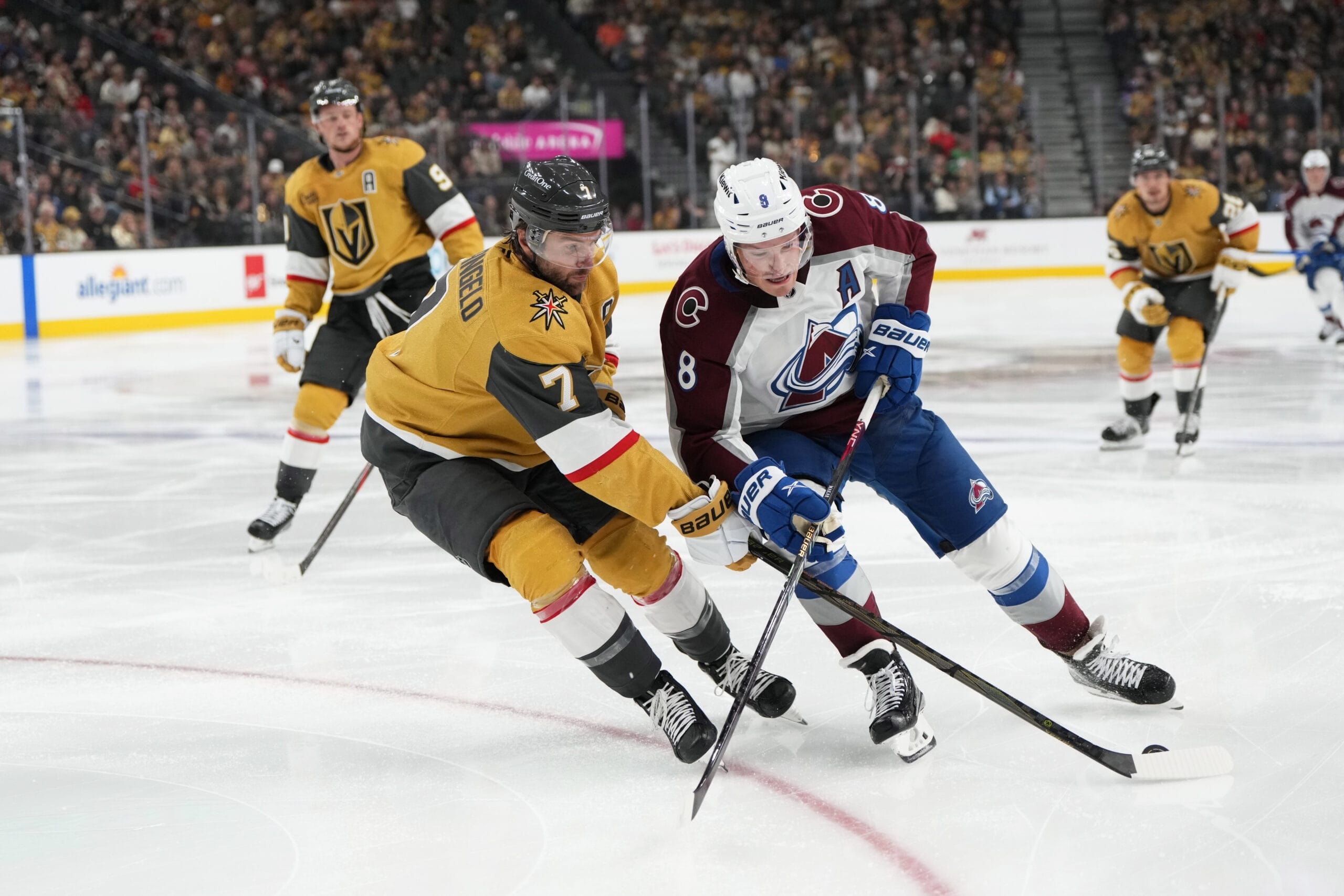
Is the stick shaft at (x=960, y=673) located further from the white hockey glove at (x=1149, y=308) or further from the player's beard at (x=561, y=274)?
the white hockey glove at (x=1149, y=308)

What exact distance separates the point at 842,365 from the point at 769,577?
50.6 inches

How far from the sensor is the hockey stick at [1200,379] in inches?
220

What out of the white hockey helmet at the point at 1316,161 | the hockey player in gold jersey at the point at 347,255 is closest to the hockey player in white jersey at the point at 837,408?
the hockey player in gold jersey at the point at 347,255

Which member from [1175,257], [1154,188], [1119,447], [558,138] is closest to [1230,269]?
[1175,257]

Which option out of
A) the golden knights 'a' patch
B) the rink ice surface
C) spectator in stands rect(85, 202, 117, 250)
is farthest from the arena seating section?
the golden knights 'a' patch

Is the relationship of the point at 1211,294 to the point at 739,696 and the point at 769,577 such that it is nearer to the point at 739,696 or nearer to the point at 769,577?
the point at 769,577

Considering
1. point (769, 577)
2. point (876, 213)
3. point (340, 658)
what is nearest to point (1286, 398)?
point (769, 577)

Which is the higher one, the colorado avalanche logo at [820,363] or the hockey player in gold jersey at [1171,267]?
the colorado avalanche logo at [820,363]

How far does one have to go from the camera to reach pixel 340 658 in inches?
132

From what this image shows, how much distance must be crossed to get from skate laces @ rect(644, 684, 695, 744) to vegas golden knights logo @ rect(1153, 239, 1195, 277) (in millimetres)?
4074

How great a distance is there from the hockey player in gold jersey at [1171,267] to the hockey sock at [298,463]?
3098 mm

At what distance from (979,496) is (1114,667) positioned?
452 mm

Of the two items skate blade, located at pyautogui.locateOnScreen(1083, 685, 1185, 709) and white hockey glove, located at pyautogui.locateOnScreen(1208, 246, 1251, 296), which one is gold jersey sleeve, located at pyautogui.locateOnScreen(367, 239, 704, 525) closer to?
skate blade, located at pyautogui.locateOnScreen(1083, 685, 1185, 709)

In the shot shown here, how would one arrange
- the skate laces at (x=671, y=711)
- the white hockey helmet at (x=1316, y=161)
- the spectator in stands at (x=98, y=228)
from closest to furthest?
the skate laces at (x=671, y=711)
the white hockey helmet at (x=1316, y=161)
the spectator in stands at (x=98, y=228)
